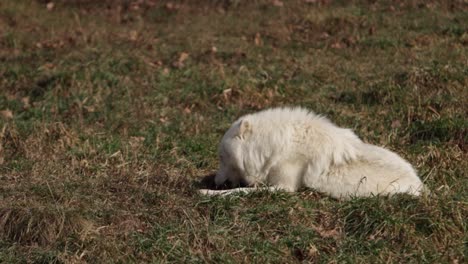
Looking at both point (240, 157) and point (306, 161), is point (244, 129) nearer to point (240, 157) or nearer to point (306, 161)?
point (240, 157)

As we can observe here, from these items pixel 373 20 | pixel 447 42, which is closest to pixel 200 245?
pixel 447 42

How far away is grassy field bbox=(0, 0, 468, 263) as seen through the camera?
5965 mm

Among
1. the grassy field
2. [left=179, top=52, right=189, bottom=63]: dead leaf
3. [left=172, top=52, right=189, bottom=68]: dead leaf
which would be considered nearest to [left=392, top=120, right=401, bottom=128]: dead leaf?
the grassy field

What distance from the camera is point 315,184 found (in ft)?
22.8

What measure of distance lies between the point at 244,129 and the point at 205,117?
11.1 ft

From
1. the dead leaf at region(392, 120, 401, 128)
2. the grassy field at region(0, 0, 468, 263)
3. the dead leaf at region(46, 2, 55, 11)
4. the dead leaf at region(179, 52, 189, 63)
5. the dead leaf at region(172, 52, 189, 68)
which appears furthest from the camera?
the dead leaf at region(46, 2, 55, 11)

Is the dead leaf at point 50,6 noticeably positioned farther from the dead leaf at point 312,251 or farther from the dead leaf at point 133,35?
the dead leaf at point 312,251

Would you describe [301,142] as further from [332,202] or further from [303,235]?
[303,235]

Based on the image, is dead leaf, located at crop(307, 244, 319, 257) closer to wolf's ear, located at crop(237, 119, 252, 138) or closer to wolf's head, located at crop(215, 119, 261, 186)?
wolf's head, located at crop(215, 119, 261, 186)

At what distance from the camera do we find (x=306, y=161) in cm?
700

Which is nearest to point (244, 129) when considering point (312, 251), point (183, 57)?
point (312, 251)

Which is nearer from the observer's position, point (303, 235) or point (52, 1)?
point (303, 235)

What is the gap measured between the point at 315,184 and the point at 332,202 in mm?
286

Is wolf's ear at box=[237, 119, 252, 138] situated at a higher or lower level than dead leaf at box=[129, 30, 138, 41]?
higher
